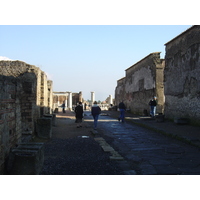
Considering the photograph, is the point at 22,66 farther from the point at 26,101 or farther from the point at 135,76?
the point at 135,76

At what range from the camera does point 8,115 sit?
4145 mm

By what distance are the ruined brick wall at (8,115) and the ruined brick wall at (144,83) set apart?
11.5m

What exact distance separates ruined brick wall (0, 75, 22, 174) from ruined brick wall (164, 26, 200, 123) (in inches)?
292

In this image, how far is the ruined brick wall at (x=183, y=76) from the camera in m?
9.49

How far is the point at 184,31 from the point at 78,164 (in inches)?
345

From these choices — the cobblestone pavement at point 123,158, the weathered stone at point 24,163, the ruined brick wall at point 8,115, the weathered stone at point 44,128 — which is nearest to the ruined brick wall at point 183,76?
the cobblestone pavement at point 123,158

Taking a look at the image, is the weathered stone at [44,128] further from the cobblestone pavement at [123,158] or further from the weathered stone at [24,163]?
the weathered stone at [24,163]

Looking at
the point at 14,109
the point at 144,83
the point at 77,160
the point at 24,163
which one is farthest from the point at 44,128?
the point at 144,83

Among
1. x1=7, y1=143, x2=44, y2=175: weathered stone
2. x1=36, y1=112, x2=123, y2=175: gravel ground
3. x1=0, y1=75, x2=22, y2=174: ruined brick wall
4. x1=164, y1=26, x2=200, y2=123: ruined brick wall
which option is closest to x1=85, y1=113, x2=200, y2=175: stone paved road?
x1=36, y1=112, x2=123, y2=175: gravel ground

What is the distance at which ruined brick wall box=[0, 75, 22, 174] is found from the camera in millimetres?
3723

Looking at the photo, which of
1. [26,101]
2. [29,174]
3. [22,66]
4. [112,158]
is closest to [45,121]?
[26,101]

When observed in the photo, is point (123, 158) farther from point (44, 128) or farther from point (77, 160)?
point (44, 128)

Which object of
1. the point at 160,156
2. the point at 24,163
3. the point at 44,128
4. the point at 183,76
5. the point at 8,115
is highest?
the point at 183,76

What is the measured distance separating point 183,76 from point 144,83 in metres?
6.67
